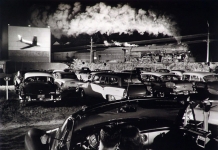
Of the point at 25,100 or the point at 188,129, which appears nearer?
the point at 188,129

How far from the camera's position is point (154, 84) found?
709cm

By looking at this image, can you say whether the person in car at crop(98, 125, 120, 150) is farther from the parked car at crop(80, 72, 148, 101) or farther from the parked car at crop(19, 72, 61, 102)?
the parked car at crop(19, 72, 61, 102)

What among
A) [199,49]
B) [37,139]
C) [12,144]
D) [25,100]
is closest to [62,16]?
[25,100]

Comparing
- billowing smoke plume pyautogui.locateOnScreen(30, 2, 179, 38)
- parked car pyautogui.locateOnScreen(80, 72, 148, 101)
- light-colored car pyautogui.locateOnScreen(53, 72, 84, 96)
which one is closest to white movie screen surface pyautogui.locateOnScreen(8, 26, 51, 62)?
light-colored car pyautogui.locateOnScreen(53, 72, 84, 96)

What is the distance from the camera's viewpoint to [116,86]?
5898 millimetres

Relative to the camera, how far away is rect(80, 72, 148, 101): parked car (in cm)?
570

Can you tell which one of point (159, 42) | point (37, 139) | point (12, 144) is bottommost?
point (12, 144)

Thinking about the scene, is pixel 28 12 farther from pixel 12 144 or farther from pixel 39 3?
pixel 12 144

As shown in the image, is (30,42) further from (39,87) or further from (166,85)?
(166,85)

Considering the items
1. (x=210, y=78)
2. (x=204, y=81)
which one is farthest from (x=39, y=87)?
(x=210, y=78)

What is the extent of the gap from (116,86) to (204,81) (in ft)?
11.3

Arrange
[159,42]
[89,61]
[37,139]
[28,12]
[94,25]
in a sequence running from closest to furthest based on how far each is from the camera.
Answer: [37,139] < [28,12] < [94,25] < [159,42] < [89,61]

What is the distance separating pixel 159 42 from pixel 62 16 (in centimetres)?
441

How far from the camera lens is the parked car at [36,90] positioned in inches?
239
